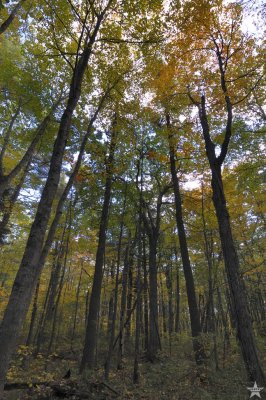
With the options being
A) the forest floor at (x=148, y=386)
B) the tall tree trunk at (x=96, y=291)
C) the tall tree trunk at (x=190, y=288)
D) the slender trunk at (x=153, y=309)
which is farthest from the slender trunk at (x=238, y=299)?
the slender trunk at (x=153, y=309)

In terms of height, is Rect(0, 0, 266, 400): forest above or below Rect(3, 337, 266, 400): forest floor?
above

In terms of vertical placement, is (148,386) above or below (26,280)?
below

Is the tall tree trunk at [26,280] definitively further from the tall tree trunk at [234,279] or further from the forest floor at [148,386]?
the tall tree trunk at [234,279]

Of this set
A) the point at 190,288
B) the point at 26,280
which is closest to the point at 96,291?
the point at 190,288

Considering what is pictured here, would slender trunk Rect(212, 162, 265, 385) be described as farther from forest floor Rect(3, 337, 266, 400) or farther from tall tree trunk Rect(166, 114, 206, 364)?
tall tree trunk Rect(166, 114, 206, 364)

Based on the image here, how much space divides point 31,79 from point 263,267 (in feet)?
53.3

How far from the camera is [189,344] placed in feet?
51.3

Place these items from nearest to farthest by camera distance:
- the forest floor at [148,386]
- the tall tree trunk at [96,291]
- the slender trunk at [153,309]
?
the forest floor at [148,386] → the tall tree trunk at [96,291] → the slender trunk at [153,309]

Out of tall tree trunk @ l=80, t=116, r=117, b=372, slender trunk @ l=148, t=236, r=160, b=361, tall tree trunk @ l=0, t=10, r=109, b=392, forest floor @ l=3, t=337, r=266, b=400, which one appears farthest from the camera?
slender trunk @ l=148, t=236, r=160, b=361

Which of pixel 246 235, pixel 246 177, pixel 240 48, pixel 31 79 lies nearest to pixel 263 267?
pixel 246 235

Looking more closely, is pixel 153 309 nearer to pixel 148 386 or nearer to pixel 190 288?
pixel 190 288

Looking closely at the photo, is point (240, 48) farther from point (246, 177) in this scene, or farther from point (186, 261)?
point (186, 261)

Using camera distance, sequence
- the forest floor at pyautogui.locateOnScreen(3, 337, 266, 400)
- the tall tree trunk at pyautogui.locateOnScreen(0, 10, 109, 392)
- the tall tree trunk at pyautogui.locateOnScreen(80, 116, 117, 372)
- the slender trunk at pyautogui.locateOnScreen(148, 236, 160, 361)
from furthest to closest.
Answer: the slender trunk at pyautogui.locateOnScreen(148, 236, 160, 361) → the tall tree trunk at pyautogui.locateOnScreen(80, 116, 117, 372) → the forest floor at pyautogui.locateOnScreen(3, 337, 266, 400) → the tall tree trunk at pyautogui.locateOnScreen(0, 10, 109, 392)

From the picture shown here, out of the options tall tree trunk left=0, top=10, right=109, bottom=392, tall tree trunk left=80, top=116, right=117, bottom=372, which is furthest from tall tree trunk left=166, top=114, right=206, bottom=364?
tall tree trunk left=0, top=10, right=109, bottom=392
